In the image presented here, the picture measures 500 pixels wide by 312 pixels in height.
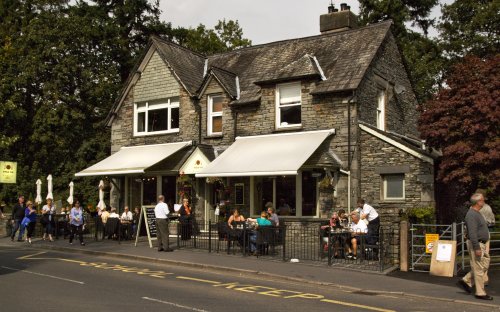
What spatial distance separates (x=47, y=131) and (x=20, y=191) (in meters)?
4.33

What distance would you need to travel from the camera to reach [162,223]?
17.8 meters

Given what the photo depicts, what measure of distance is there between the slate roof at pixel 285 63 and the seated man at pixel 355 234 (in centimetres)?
565

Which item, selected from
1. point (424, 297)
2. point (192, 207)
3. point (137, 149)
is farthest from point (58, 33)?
point (424, 297)

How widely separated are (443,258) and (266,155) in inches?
319

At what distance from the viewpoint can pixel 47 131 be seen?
35281 mm

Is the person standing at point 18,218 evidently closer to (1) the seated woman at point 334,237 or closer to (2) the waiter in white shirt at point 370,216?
(1) the seated woman at point 334,237

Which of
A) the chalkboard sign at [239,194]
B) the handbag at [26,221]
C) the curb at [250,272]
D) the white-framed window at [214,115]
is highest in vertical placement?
the white-framed window at [214,115]

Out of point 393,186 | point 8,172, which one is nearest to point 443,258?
point 393,186

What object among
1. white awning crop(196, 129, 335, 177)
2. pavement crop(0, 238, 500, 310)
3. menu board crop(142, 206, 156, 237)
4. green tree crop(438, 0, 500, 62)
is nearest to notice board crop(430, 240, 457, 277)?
pavement crop(0, 238, 500, 310)

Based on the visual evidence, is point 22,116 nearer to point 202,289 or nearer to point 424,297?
point 202,289

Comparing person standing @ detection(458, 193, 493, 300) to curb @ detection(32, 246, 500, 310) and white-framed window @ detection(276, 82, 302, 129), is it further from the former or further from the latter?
white-framed window @ detection(276, 82, 302, 129)

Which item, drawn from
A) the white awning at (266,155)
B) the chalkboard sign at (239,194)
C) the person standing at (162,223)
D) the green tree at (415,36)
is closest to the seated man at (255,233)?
the white awning at (266,155)

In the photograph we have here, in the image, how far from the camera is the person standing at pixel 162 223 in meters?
17.6

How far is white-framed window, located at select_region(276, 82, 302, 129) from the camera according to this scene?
21.4 m
